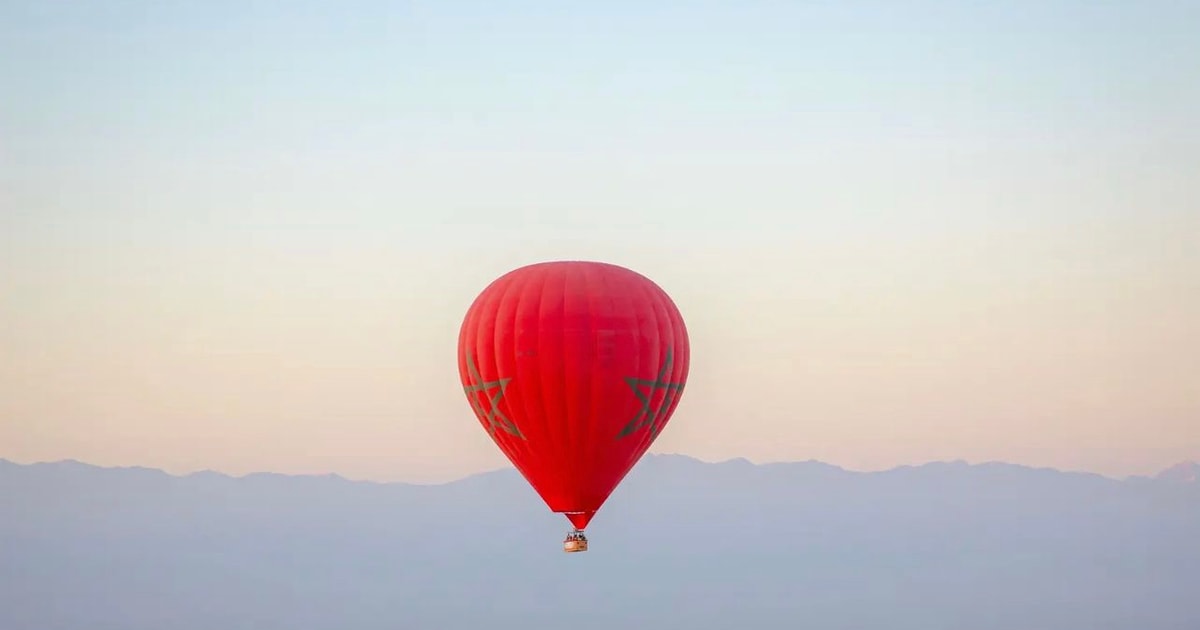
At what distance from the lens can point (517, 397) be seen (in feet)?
170

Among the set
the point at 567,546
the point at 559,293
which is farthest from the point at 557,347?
the point at 567,546

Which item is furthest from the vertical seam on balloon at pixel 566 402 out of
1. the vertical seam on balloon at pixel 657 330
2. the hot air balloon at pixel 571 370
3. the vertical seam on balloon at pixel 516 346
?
the vertical seam on balloon at pixel 657 330

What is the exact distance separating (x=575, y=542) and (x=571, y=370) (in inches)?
197

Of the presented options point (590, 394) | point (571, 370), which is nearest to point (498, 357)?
point (571, 370)

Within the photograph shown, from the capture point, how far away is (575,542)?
2063 inches

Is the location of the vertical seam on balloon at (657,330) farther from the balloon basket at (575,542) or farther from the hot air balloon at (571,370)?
the balloon basket at (575,542)

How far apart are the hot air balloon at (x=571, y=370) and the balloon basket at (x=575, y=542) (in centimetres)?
4

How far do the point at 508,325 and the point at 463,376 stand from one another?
2.51 m

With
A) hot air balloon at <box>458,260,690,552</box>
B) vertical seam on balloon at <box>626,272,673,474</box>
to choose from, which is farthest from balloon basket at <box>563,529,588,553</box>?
vertical seam on balloon at <box>626,272,673,474</box>

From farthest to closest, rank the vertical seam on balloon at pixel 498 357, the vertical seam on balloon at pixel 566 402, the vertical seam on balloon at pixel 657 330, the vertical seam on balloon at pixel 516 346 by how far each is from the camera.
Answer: the vertical seam on balloon at pixel 657 330 → the vertical seam on balloon at pixel 498 357 → the vertical seam on balloon at pixel 516 346 → the vertical seam on balloon at pixel 566 402

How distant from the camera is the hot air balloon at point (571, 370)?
51281 millimetres

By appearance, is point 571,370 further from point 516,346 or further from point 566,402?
point 516,346

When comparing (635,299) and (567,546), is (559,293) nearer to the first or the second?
(635,299)

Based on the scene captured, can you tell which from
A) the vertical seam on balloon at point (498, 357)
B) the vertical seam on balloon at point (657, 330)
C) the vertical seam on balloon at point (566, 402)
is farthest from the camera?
the vertical seam on balloon at point (657, 330)
